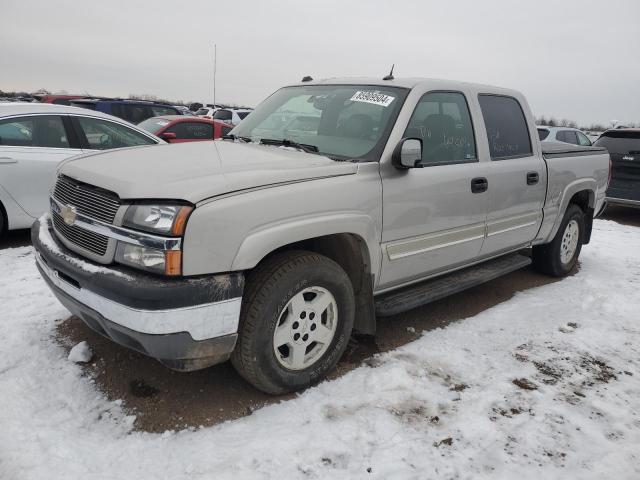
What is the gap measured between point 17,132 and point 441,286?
4910 mm

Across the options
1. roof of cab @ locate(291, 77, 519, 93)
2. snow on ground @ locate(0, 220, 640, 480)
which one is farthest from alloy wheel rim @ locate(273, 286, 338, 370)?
roof of cab @ locate(291, 77, 519, 93)

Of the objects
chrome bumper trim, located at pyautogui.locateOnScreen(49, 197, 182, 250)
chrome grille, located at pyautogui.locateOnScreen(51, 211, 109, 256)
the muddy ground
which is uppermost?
chrome bumper trim, located at pyautogui.locateOnScreen(49, 197, 182, 250)

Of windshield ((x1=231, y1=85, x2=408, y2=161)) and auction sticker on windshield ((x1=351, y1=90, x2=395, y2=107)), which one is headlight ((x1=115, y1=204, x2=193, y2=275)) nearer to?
windshield ((x1=231, y1=85, x2=408, y2=161))

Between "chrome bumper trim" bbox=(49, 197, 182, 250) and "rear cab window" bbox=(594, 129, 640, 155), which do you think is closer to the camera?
"chrome bumper trim" bbox=(49, 197, 182, 250)

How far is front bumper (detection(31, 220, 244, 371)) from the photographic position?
7.58 feet

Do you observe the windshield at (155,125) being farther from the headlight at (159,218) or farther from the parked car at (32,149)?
the headlight at (159,218)

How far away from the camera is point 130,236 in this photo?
2373 mm

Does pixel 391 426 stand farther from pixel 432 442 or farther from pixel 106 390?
pixel 106 390

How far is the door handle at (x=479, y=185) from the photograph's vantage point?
377 centimetres

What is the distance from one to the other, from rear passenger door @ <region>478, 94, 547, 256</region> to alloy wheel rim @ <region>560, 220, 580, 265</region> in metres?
0.90

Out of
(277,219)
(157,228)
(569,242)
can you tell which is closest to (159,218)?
(157,228)

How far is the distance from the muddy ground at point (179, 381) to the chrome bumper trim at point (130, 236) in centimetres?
99

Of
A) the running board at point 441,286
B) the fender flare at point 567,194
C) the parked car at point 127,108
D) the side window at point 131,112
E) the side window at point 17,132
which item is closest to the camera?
the running board at point 441,286

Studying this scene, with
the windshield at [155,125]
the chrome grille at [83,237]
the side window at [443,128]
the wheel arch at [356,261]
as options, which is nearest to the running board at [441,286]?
the wheel arch at [356,261]
